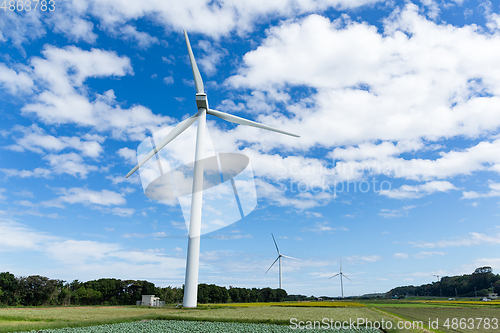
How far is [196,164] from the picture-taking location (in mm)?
56250

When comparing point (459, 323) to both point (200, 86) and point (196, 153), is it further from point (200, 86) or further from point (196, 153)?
point (200, 86)

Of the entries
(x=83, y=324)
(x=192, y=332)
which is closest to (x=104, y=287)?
(x=83, y=324)

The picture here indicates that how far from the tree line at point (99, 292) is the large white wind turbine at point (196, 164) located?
307ft

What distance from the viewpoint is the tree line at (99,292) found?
11262 cm

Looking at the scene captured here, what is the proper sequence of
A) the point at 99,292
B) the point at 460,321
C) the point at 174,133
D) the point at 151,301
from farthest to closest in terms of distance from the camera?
the point at 99,292, the point at 151,301, the point at 174,133, the point at 460,321

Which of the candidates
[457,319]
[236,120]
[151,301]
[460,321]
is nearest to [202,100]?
[236,120]

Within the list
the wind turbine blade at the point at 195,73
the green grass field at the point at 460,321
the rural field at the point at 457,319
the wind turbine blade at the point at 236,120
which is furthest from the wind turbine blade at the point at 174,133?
the green grass field at the point at 460,321

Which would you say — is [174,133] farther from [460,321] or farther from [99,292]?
[99,292]

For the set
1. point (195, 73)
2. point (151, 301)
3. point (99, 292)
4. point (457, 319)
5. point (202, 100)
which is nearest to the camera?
point (457, 319)

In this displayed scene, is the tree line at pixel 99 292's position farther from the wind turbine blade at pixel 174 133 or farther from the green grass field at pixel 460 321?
the green grass field at pixel 460 321

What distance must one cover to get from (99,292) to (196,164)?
108m

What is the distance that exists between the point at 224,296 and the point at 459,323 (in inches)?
4804

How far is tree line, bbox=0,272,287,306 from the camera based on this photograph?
112625 mm

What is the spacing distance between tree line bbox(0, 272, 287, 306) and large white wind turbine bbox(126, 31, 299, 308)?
9354 cm
